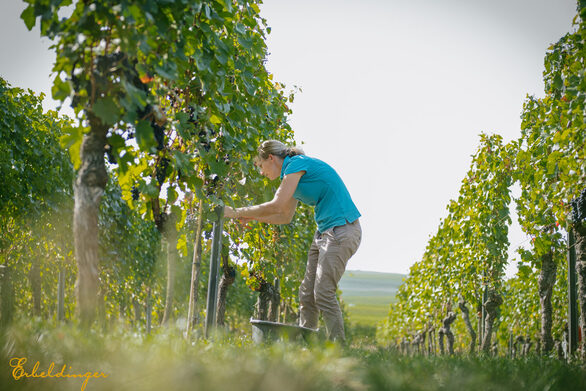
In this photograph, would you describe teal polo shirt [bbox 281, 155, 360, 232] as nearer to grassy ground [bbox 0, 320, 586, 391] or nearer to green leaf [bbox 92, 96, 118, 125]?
grassy ground [bbox 0, 320, 586, 391]

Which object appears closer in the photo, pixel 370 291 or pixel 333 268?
pixel 333 268

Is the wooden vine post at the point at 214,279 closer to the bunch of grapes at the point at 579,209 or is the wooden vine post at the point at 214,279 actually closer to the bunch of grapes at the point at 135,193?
the bunch of grapes at the point at 135,193

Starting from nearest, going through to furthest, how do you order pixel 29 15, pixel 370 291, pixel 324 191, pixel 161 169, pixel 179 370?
pixel 179 370 < pixel 29 15 < pixel 161 169 < pixel 324 191 < pixel 370 291

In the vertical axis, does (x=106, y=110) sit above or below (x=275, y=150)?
below

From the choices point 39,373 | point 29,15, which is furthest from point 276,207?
point 39,373

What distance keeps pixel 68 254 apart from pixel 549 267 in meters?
7.33

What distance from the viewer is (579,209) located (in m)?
3.48

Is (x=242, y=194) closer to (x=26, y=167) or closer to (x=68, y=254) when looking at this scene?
(x=26, y=167)

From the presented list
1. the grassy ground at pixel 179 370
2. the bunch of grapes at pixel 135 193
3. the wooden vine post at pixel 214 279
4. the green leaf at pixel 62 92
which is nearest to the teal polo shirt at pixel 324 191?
the wooden vine post at pixel 214 279

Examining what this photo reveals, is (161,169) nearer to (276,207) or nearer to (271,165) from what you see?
(276,207)

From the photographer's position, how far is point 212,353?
1851 millimetres

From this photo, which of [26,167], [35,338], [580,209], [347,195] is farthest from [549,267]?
[26,167]

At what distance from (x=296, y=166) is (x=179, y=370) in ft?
6.47

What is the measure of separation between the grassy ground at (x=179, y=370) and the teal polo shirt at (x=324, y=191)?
1.38 m
